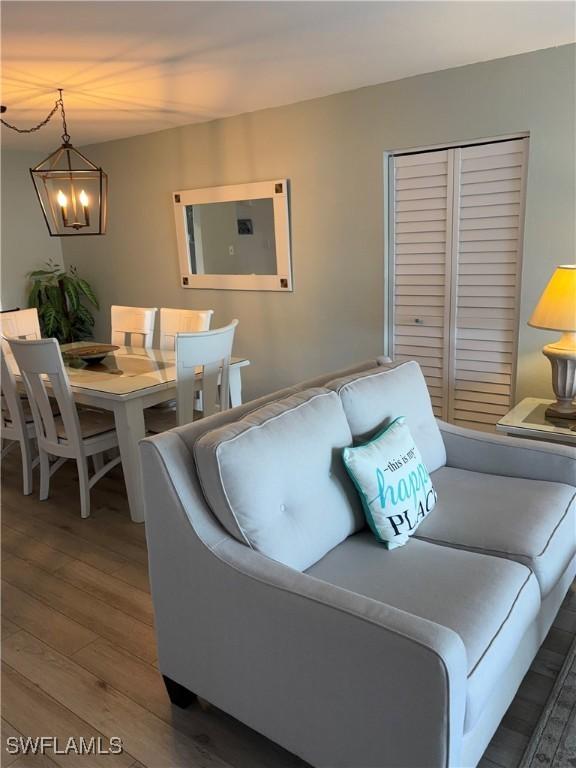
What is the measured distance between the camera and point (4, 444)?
402 centimetres

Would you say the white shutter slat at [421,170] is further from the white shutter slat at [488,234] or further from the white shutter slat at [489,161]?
the white shutter slat at [488,234]

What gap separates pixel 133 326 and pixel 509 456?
2.84 meters

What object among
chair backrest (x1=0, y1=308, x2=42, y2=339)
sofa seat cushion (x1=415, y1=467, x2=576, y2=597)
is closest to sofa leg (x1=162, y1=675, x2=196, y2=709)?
sofa seat cushion (x1=415, y1=467, x2=576, y2=597)

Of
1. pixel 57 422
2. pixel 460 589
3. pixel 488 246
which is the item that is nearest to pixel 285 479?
pixel 460 589

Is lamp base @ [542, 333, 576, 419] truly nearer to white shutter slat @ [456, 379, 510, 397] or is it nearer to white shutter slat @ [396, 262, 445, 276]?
white shutter slat @ [456, 379, 510, 397]

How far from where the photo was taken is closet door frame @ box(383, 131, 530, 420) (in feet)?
10.2

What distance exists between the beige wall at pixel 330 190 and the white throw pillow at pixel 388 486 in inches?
65.1

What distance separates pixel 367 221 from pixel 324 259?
1.33 feet

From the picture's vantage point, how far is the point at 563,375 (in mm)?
2691

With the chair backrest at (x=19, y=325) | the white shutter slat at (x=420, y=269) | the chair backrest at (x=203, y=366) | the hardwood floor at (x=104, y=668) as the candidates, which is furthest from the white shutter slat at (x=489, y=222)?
the chair backrest at (x=19, y=325)

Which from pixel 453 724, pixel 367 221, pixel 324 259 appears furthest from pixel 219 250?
pixel 453 724

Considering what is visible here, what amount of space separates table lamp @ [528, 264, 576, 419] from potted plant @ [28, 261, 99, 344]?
410 cm

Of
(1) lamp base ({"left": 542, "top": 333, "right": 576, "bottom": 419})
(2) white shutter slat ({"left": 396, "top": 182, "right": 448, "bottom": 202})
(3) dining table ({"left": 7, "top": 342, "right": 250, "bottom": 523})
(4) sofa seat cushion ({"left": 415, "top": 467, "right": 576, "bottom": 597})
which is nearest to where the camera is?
(4) sofa seat cushion ({"left": 415, "top": 467, "right": 576, "bottom": 597})

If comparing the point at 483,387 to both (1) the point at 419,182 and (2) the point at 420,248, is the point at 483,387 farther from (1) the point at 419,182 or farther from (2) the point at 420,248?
(1) the point at 419,182
